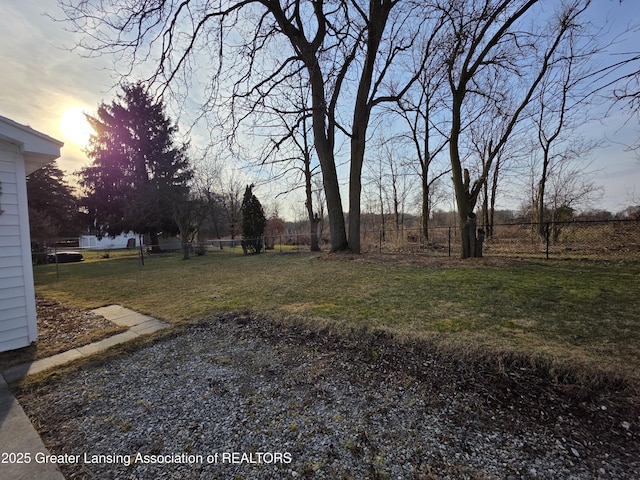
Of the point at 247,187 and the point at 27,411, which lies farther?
the point at 247,187

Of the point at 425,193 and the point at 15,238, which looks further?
the point at 425,193

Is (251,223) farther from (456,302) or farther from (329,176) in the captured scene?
(456,302)

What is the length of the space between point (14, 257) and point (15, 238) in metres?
0.22

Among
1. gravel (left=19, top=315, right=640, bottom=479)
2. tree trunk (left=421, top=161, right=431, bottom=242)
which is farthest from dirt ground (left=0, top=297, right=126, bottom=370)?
tree trunk (left=421, top=161, right=431, bottom=242)

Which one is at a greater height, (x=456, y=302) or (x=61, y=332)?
(x=456, y=302)

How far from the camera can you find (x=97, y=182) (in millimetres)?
19562

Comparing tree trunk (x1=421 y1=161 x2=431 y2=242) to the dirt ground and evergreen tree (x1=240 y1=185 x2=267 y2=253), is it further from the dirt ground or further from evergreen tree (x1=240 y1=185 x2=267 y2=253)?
A: the dirt ground

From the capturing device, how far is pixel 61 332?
12.1ft

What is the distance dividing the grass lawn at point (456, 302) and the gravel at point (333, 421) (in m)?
0.47

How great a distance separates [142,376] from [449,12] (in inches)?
395

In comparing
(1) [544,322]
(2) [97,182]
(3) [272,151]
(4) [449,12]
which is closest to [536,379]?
(1) [544,322]

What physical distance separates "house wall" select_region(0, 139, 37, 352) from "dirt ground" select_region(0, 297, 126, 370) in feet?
0.79

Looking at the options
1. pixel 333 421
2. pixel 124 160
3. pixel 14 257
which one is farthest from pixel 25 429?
pixel 124 160

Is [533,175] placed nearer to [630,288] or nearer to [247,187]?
[630,288]
